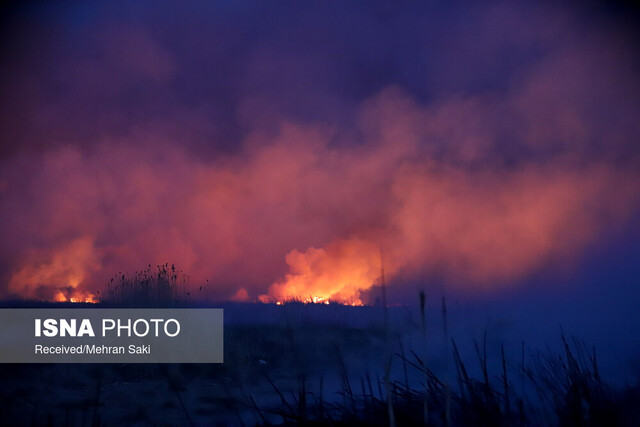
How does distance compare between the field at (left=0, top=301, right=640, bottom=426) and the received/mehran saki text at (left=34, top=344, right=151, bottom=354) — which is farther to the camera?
the received/mehran saki text at (left=34, top=344, right=151, bottom=354)

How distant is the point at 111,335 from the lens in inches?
410

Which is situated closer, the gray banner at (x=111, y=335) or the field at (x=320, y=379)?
the field at (x=320, y=379)

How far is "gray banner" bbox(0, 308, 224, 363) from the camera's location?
9.78 metres

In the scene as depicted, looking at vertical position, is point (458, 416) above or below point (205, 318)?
below

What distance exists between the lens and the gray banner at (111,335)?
978cm

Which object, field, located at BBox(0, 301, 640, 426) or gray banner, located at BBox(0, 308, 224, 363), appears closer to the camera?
field, located at BBox(0, 301, 640, 426)

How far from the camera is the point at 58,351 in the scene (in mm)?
9820

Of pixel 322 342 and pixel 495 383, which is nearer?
pixel 495 383

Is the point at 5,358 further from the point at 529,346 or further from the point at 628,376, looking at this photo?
the point at 628,376

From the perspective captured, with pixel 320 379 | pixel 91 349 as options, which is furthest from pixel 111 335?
pixel 320 379

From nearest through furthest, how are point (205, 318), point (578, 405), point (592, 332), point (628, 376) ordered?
1. point (578, 405)
2. point (628, 376)
3. point (592, 332)
4. point (205, 318)

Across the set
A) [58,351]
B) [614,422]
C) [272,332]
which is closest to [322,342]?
[272,332]

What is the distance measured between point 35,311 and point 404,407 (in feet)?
29.6

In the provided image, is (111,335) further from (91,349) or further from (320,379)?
(320,379)
